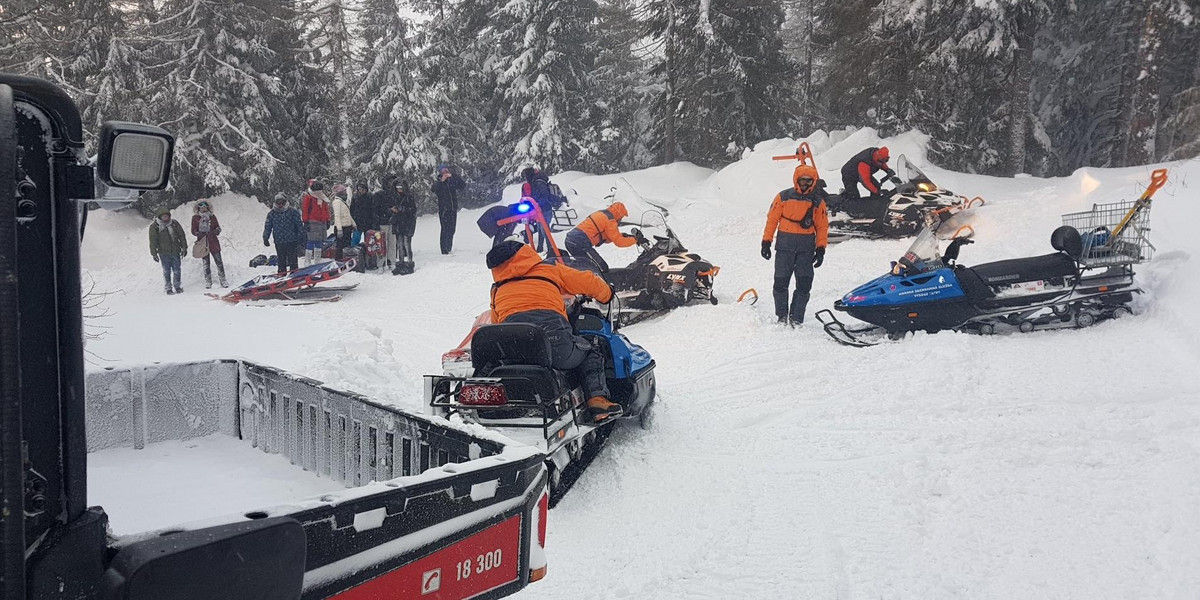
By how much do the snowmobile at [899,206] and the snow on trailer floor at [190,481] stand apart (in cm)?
1179

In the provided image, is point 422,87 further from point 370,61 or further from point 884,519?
point 884,519

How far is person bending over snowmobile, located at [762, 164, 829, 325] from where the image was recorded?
855 cm

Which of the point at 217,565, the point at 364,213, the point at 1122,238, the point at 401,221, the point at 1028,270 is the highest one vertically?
the point at 1122,238

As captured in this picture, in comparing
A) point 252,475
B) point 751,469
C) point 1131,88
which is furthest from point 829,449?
point 1131,88

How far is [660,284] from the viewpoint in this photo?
31.6ft

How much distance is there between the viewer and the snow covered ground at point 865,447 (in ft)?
11.7

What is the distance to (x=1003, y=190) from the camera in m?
15.4

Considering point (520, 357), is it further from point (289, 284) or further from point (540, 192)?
point (540, 192)

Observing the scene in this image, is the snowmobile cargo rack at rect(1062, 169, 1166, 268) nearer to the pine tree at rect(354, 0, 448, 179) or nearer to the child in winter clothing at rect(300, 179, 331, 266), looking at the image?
the child in winter clothing at rect(300, 179, 331, 266)

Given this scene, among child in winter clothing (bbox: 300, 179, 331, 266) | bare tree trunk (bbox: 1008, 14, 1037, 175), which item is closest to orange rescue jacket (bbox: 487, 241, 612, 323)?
child in winter clothing (bbox: 300, 179, 331, 266)

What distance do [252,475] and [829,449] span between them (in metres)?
3.66

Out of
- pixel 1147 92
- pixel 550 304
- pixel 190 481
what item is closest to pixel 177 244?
pixel 550 304

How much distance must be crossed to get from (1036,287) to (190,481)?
7402 mm

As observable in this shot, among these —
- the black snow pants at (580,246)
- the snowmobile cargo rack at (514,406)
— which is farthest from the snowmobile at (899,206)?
the snowmobile cargo rack at (514,406)
